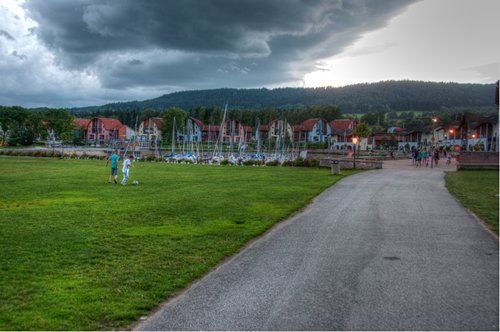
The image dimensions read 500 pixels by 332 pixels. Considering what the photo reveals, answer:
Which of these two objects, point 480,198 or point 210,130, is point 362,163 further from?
point 210,130

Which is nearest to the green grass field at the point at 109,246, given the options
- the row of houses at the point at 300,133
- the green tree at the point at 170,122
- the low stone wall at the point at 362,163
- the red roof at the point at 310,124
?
the low stone wall at the point at 362,163

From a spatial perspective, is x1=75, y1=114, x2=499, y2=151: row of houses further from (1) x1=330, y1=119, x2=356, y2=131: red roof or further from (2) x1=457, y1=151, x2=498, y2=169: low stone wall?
(2) x1=457, y1=151, x2=498, y2=169: low stone wall

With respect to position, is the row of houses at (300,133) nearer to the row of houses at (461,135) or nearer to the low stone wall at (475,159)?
the row of houses at (461,135)

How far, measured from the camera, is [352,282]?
769 centimetres

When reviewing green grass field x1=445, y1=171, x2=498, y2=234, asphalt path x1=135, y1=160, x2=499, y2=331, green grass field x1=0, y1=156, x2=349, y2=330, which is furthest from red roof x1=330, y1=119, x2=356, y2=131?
asphalt path x1=135, y1=160, x2=499, y2=331

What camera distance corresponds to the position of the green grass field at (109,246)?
6410 millimetres

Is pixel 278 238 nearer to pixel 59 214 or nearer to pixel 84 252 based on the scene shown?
pixel 84 252

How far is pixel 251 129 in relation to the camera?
15712cm

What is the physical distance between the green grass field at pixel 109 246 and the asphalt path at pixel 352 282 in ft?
2.35

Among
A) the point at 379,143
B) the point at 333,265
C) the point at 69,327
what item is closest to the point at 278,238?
the point at 333,265

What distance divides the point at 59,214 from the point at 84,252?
5415mm

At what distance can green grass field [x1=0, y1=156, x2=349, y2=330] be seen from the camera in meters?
6.41

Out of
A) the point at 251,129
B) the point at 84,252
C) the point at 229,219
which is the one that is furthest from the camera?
the point at 251,129

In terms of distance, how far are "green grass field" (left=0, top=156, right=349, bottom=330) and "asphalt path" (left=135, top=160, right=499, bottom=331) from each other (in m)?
0.72
